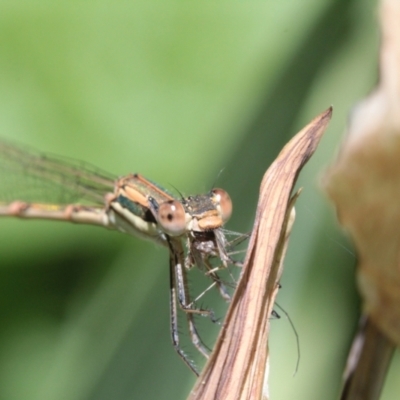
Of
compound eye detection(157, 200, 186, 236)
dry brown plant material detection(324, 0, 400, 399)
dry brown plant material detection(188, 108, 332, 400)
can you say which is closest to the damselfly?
compound eye detection(157, 200, 186, 236)

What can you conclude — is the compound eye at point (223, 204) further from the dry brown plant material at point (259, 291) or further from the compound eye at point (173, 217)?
the dry brown plant material at point (259, 291)

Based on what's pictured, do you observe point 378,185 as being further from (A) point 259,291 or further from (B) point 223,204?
(B) point 223,204

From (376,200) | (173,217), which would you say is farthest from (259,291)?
(173,217)

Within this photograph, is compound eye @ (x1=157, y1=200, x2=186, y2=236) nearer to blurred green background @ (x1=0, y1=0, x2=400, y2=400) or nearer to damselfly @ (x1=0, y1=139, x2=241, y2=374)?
damselfly @ (x1=0, y1=139, x2=241, y2=374)

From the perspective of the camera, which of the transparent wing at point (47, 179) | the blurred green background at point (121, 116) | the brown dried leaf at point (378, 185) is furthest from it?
the transparent wing at point (47, 179)

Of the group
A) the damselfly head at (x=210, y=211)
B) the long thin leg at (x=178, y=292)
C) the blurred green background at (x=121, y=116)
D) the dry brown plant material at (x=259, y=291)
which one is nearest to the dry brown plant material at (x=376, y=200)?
the dry brown plant material at (x=259, y=291)

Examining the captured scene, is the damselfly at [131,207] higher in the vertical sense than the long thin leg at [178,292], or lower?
higher

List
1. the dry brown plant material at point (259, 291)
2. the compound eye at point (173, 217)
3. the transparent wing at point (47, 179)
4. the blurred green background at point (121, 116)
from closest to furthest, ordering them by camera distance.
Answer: the dry brown plant material at point (259, 291) < the compound eye at point (173, 217) < the blurred green background at point (121, 116) < the transparent wing at point (47, 179)
